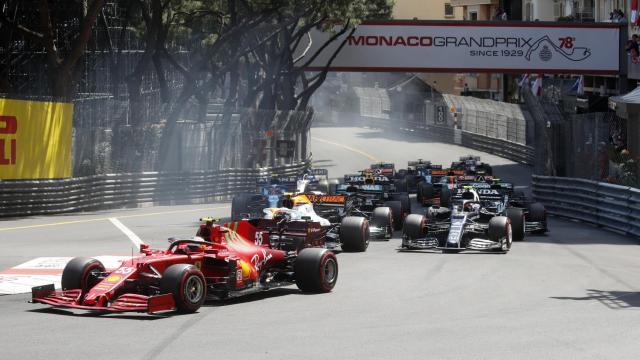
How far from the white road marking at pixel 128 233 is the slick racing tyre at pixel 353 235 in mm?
3990

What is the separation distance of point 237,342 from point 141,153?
26.2 meters

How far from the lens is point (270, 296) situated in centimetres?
1611

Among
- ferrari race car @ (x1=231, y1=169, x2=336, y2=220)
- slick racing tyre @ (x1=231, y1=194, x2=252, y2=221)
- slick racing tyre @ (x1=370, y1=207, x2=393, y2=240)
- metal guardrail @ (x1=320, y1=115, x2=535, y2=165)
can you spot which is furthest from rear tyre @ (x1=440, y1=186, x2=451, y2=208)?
metal guardrail @ (x1=320, y1=115, x2=535, y2=165)

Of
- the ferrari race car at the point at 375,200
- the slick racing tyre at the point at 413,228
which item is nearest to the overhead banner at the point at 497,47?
the ferrari race car at the point at 375,200

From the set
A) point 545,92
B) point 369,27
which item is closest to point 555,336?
point 369,27

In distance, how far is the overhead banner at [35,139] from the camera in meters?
30.0

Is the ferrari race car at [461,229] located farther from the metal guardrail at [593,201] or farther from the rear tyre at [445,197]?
the rear tyre at [445,197]

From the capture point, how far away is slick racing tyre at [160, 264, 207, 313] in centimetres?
1377

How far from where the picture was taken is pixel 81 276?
47.5 ft

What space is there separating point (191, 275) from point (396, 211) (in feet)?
44.7

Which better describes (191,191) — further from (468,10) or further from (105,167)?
Answer: (468,10)

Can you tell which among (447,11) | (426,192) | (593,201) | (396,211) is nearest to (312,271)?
(396,211)

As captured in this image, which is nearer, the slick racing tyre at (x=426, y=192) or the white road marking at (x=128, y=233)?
the white road marking at (x=128, y=233)

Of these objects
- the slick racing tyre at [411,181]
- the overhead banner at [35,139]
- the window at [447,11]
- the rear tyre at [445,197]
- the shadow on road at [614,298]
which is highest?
the window at [447,11]
